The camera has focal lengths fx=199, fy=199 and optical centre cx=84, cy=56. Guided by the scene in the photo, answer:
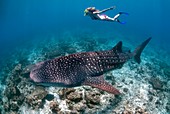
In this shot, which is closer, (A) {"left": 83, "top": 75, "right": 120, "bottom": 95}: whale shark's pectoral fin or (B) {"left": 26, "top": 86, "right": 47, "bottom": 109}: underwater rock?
(A) {"left": 83, "top": 75, "right": 120, "bottom": 95}: whale shark's pectoral fin

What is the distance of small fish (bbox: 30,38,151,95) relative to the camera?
6.95 m

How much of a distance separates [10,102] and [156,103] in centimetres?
966

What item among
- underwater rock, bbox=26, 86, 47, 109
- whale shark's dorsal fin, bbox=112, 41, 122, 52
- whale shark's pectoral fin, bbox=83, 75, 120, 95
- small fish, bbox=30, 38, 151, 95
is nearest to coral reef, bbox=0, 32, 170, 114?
underwater rock, bbox=26, 86, 47, 109

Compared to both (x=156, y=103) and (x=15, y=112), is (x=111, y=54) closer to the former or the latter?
(x=156, y=103)

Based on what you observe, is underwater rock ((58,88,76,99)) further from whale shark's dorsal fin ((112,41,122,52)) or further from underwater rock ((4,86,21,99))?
whale shark's dorsal fin ((112,41,122,52))

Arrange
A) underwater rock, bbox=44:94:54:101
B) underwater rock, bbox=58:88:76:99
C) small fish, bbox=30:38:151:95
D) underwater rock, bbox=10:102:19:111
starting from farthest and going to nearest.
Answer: underwater rock, bbox=10:102:19:111
underwater rock, bbox=44:94:54:101
underwater rock, bbox=58:88:76:99
small fish, bbox=30:38:151:95

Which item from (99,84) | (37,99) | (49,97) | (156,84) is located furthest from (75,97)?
(156,84)

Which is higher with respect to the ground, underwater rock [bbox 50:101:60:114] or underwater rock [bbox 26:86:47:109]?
underwater rock [bbox 26:86:47:109]

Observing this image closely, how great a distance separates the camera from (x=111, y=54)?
8.96m

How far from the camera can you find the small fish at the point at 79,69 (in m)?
6.95

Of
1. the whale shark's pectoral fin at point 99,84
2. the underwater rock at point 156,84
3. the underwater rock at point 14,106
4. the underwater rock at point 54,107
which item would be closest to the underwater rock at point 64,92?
the underwater rock at point 54,107

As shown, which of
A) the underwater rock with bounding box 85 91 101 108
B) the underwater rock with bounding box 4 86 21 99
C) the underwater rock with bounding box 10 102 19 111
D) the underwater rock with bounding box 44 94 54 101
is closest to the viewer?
the underwater rock with bounding box 85 91 101 108

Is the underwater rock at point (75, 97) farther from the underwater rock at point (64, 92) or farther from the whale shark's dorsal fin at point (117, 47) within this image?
the whale shark's dorsal fin at point (117, 47)

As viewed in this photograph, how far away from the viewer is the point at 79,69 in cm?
784
